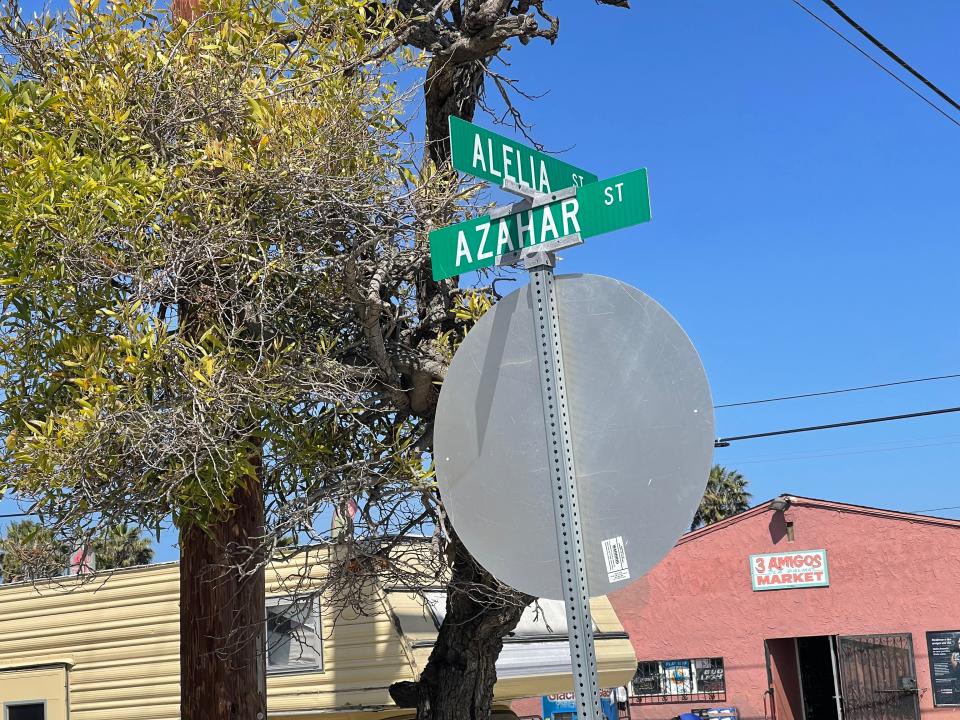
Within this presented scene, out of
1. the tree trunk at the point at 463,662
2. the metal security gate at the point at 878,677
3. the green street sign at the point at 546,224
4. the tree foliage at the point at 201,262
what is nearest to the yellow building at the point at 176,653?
the tree trunk at the point at 463,662

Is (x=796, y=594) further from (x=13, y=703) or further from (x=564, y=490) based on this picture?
(x=564, y=490)

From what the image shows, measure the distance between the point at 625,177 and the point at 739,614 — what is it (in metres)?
21.3

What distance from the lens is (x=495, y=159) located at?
3.97m

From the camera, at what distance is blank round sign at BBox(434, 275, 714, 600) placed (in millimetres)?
3307

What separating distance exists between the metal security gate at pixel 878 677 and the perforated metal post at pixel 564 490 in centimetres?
1964

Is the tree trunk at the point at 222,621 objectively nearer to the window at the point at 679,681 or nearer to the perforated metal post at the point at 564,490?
the perforated metal post at the point at 564,490

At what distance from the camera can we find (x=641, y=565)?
10.9ft

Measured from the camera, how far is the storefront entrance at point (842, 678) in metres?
21.1

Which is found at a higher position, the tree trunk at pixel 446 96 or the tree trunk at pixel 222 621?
the tree trunk at pixel 446 96

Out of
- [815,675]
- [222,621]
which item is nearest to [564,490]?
[222,621]

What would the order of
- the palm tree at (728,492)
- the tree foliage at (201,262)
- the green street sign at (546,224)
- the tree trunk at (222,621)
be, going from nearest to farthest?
the green street sign at (546,224), the tree foliage at (201,262), the tree trunk at (222,621), the palm tree at (728,492)

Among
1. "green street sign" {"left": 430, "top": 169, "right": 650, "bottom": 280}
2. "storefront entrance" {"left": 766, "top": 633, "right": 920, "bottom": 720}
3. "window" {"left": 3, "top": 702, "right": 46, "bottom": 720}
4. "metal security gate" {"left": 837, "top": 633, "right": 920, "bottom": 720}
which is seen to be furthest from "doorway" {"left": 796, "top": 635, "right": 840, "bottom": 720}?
"green street sign" {"left": 430, "top": 169, "right": 650, "bottom": 280}

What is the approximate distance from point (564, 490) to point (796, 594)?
2090cm

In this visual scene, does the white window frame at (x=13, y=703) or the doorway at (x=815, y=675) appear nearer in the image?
the white window frame at (x=13, y=703)
